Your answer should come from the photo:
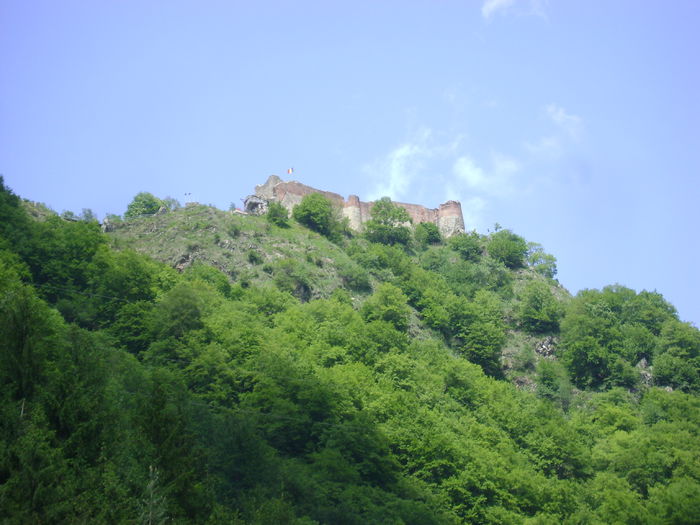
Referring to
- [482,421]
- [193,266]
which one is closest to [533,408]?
[482,421]

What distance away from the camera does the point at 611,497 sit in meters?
46.6

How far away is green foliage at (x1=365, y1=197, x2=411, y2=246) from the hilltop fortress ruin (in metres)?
1.99

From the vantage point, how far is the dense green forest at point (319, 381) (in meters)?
26.8

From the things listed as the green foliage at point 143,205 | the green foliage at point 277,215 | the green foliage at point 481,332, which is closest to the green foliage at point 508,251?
the green foliage at point 481,332

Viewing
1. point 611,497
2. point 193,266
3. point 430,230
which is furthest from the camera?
point 430,230

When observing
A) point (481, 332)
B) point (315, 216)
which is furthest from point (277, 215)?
point (481, 332)

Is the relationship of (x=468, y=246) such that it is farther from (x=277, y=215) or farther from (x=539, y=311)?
(x=277, y=215)

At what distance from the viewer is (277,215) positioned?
8500cm

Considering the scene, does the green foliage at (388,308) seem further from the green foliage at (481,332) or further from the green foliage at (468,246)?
the green foliage at (468,246)

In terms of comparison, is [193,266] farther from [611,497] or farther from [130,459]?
[130,459]

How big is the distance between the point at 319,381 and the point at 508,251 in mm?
50107

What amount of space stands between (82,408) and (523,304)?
58.8 metres

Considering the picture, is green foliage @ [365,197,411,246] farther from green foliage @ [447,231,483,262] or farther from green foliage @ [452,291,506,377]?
green foliage @ [452,291,506,377]

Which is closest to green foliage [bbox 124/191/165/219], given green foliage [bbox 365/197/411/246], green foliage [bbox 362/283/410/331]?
green foliage [bbox 365/197/411/246]
